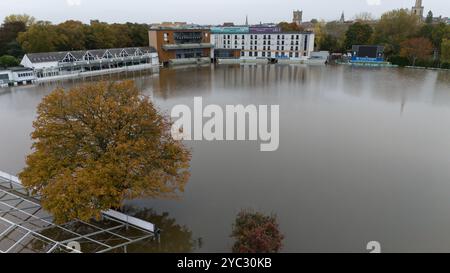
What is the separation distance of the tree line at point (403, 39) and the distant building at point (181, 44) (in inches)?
603

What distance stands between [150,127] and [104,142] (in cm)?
117

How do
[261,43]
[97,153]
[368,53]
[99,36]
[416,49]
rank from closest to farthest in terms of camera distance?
[97,153], [416,49], [99,36], [368,53], [261,43]

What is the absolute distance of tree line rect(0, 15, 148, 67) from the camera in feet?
95.6

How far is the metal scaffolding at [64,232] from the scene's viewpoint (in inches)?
274

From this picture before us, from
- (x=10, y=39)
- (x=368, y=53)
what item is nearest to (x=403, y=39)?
(x=368, y=53)

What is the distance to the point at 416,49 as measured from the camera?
3400 cm

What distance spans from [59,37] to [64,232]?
28501 mm

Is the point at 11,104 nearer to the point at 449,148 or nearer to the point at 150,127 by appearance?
the point at 150,127

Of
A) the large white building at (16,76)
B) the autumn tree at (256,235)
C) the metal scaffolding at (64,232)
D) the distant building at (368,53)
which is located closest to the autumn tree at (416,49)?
the distant building at (368,53)

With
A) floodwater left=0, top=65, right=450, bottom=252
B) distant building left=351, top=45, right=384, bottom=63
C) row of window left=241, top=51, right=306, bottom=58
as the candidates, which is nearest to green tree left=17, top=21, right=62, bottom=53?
floodwater left=0, top=65, right=450, bottom=252

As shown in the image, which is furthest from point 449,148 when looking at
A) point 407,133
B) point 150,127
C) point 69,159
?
point 69,159

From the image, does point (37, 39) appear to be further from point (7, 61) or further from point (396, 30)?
point (396, 30)

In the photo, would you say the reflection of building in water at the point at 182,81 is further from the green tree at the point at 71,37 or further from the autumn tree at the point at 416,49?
the autumn tree at the point at 416,49

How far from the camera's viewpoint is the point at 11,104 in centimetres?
1859
